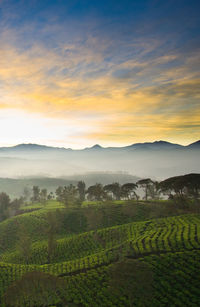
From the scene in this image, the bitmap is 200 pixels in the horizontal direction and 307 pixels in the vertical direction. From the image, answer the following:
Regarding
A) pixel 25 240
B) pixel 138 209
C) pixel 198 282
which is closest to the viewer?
pixel 198 282

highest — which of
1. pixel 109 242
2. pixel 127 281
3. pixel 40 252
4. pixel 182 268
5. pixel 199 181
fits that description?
pixel 199 181

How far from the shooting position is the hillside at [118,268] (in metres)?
29.8

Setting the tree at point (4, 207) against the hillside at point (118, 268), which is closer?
the hillside at point (118, 268)

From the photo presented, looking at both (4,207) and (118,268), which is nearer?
(118,268)

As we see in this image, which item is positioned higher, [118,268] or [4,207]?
[118,268]

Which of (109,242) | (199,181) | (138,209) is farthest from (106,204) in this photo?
(199,181)

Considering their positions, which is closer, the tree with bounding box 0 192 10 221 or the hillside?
the hillside

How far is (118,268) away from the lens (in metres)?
29.5

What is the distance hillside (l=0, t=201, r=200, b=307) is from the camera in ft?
97.8

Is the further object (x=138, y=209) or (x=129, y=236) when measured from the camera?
(x=138, y=209)

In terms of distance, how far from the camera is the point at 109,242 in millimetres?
67250

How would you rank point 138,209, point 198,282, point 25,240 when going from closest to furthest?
point 198,282 → point 25,240 → point 138,209

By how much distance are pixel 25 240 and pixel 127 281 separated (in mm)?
47788

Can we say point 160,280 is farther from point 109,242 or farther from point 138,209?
point 138,209
